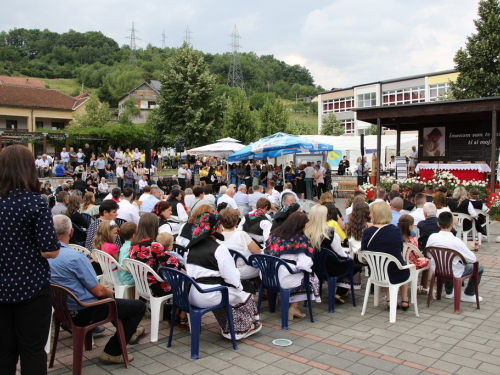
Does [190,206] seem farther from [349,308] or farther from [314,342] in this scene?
[314,342]

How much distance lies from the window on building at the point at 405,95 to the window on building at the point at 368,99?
1307 millimetres

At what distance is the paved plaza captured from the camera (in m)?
3.93

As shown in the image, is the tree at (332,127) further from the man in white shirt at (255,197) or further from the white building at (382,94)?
the man in white shirt at (255,197)

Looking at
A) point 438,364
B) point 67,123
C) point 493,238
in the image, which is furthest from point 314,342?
point 67,123

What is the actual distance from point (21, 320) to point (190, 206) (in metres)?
6.57

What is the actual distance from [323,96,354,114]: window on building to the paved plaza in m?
64.1

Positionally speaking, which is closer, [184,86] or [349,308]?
[349,308]

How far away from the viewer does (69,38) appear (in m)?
119

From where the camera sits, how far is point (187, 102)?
34062 mm

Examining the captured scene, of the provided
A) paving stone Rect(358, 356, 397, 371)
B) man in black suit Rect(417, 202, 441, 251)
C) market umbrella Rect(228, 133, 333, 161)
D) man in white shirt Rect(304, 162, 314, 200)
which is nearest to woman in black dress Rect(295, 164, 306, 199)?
man in white shirt Rect(304, 162, 314, 200)

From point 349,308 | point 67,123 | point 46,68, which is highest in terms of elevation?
point 46,68

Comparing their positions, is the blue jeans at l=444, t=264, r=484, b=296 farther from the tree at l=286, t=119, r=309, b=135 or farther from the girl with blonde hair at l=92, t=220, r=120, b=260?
the tree at l=286, t=119, r=309, b=135

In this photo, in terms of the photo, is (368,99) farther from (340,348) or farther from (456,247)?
(340,348)

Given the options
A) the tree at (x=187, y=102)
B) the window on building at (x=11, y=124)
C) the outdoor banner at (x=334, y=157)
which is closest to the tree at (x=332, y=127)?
the outdoor banner at (x=334, y=157)
